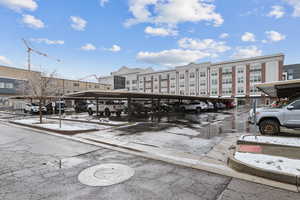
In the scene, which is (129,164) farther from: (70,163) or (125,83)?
(125,83)

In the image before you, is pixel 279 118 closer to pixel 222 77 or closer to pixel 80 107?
pixel 80 107

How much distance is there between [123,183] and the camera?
11.1ft

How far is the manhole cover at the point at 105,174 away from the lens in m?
3.47

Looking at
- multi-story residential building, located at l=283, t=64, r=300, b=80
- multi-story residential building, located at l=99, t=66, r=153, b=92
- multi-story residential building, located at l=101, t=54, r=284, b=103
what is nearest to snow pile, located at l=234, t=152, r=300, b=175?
multi-story residential building, located at l=101, t=54, r=284, b=103

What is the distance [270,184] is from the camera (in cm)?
332

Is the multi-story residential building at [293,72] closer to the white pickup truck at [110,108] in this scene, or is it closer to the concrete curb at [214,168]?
the white pickup truck at [110,108]

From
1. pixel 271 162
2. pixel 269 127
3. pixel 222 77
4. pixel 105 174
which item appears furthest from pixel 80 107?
pixel 222 77

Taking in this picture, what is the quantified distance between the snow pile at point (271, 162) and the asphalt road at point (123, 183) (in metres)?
0.71

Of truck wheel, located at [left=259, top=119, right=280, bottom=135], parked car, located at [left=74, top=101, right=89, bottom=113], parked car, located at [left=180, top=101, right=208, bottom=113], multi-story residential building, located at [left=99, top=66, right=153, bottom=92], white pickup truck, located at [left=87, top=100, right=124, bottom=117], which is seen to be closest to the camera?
truck wheel, located at [left=259, top=119, right=280, bottom=135]

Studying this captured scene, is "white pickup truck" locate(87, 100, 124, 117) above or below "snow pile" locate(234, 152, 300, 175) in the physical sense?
above

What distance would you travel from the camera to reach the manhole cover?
347 centimetres

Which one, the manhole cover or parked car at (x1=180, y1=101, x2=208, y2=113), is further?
parked car at (x1=180, y1=101, x2=208, y2=113)

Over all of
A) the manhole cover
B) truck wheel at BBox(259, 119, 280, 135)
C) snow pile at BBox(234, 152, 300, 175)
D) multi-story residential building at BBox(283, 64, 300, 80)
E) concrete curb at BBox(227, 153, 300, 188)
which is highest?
multi-story residential building at BBox(283, 64, 300, 80)

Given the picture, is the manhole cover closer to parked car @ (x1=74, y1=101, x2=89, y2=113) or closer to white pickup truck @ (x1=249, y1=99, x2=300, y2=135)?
white pickup truck @ (x1=249, y1=99, x2=300, y2=135)
